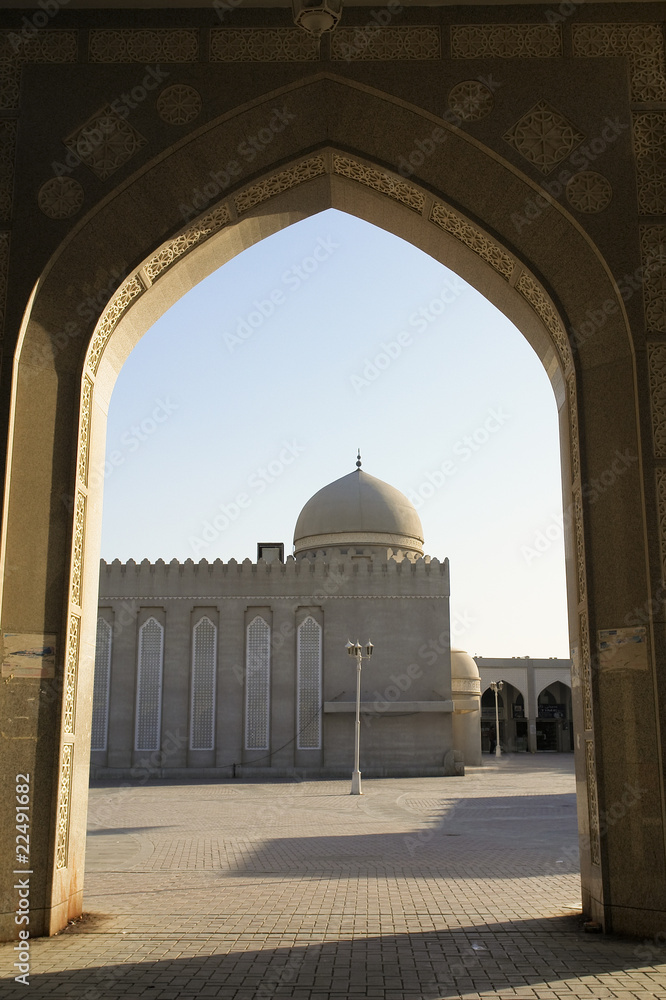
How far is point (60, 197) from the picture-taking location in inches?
241

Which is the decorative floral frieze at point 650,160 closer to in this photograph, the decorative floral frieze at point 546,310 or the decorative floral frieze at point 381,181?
the decorative floral frieze at point 546,310

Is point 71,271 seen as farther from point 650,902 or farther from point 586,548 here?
point 650,902

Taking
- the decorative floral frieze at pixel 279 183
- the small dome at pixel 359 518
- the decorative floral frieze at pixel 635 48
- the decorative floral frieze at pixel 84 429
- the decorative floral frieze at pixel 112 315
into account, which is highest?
the small dome at pixel 359 518

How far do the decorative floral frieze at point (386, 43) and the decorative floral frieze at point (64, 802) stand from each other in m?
5.05

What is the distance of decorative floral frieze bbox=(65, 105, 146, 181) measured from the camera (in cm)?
620

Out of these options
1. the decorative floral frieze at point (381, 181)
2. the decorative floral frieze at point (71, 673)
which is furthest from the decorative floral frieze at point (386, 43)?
the decorative floral frieze at point (71, 673)

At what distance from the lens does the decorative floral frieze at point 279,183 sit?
6.60m

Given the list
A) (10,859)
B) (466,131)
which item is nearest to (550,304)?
(466,131)

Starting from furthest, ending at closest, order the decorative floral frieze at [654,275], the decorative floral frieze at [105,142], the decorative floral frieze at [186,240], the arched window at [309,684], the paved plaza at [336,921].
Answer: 1. the arched window at [309,684]
2. the decorative floral frieze at [186,240]
3. the decorative floral frieze at [105,142]
4. the decorative floral frieze at [654,275]
5. the paved plaza at [336,921]

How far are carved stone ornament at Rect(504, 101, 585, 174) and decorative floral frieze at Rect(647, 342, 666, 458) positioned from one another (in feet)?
4.89

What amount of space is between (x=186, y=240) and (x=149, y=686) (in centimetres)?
2257

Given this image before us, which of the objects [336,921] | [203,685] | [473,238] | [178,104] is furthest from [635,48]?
[203,685]

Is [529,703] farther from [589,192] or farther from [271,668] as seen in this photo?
[589,192]

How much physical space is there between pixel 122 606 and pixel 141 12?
23.0 meters
